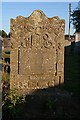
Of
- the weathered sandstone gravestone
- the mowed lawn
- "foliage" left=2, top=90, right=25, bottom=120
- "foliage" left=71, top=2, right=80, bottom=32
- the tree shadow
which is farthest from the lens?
"foliage" left=71, top=2, right=80, bottom=32

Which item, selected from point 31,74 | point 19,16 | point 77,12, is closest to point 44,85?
point 31,74

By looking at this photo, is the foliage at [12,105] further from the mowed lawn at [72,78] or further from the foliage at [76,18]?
the foliage at [76,18]

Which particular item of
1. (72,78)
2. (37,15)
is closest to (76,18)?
(72,78)

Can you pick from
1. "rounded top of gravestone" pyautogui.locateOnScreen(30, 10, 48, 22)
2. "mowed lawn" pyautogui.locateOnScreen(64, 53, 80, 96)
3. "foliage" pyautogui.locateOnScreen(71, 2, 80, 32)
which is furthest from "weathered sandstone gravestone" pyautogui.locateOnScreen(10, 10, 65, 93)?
"foliage" pyautogui.locateOnScreen(71, 2, 80, 32)

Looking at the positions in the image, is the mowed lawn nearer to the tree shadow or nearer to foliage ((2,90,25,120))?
the tree shadow

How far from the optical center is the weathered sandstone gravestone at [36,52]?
607 cm

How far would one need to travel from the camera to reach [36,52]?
6.15 meters

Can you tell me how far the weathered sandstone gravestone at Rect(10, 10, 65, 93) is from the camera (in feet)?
19.9

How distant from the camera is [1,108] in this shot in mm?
5266

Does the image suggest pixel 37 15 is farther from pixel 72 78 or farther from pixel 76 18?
pixel 76 18

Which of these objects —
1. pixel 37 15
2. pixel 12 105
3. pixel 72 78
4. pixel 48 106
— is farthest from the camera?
pixel 72 78

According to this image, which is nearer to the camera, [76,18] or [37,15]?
[37,15]

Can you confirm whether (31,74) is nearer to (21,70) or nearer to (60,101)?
(21,70)

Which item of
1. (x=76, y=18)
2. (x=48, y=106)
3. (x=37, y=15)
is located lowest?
(x=48, y=106)
